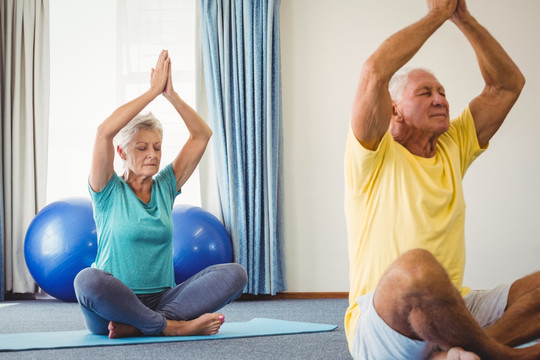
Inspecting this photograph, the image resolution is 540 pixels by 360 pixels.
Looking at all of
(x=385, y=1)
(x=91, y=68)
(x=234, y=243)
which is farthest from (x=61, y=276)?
(x=385, y=1)

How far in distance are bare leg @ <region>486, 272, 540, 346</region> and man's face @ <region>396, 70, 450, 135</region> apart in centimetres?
51

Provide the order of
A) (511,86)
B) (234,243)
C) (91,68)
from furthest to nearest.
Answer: (91,68) < (234,243) < (511,86)

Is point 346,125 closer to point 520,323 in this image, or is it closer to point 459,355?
point 520,323

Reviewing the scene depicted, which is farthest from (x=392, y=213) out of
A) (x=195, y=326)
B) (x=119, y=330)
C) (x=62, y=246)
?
(x=62, y=246)

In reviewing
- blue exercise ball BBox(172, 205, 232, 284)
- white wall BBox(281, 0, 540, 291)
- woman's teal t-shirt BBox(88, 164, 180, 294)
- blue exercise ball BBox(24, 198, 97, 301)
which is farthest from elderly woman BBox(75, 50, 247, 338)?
white wall BBox(281, 0, 540, 291)

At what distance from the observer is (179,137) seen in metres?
4.73

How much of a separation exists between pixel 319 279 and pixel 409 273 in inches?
131

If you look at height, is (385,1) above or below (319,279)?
above

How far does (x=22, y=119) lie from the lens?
4824 mm

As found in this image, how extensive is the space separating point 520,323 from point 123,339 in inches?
60.7

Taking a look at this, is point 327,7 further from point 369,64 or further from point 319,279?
point 369,64

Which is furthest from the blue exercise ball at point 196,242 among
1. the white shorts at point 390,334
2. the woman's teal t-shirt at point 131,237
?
the white shorts at point 390,334

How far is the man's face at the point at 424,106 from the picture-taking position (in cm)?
179

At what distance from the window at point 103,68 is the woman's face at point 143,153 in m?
2.06
